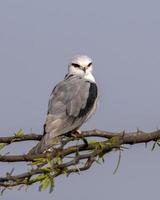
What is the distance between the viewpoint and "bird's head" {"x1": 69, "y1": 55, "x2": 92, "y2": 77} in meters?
8.12

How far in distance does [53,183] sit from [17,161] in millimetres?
240

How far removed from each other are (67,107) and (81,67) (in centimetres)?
211

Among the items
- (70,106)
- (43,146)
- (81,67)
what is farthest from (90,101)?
(43,146)

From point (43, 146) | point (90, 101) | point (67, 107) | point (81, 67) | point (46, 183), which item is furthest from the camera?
point (81, 67)

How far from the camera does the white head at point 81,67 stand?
8016mm

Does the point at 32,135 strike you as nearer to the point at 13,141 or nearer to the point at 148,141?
the point at 13,141

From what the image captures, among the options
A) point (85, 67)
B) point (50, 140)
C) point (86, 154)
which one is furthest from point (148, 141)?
point (85, 67)

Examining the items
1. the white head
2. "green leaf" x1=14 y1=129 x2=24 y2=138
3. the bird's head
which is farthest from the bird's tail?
the bird's head

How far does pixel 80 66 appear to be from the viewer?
27.3 ft

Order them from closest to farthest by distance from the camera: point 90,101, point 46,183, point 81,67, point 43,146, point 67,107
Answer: point 46,183 < point 43,146 < point 67,107 < point 90,101 < point 81,67

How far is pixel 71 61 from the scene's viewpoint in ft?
28.3

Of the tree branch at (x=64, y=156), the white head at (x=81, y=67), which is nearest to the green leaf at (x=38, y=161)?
the tree branch at (x=64, y=156)

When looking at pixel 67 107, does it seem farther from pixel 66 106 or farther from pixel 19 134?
pixel 19 134

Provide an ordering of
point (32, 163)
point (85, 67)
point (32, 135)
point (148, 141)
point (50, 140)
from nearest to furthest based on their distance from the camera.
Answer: point (32, 163), point (148, 141), point (32, 135), point (50, 140), point (85, 67)
